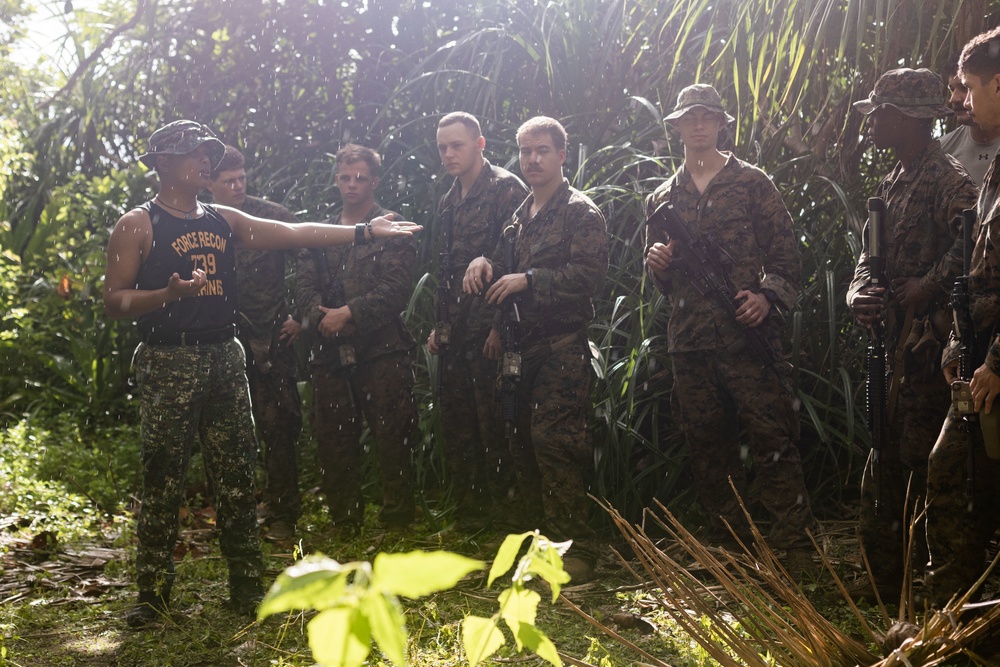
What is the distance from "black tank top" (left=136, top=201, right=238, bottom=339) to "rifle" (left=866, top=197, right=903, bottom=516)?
2.37 metres

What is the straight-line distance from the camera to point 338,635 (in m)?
0.58

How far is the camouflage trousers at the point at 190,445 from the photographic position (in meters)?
3.57

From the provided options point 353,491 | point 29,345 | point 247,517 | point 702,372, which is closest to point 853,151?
point 702,372

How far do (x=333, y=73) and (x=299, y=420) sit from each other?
11.2 feet

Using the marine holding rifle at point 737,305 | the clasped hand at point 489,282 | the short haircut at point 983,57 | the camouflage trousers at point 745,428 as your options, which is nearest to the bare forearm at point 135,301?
the clasped hand at point 489,282

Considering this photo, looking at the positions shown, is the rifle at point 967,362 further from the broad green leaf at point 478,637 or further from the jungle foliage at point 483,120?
the broad green leaf at point 478,637

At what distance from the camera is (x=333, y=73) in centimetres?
757

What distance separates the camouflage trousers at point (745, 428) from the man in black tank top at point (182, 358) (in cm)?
179

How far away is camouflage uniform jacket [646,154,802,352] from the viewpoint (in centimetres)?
381

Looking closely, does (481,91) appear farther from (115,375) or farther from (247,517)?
(115,375)

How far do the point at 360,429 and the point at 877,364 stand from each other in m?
2.73

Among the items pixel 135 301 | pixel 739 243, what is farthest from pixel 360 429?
pixel 739 243

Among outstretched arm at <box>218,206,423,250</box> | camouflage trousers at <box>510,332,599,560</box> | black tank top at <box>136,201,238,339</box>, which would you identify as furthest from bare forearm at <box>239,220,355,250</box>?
camouflage trousers at <box>510,332,599,560</box>

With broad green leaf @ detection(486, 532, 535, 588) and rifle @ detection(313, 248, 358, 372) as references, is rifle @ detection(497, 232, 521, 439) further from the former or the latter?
broad green leaf @ detection(486, 532, 535, 588)
